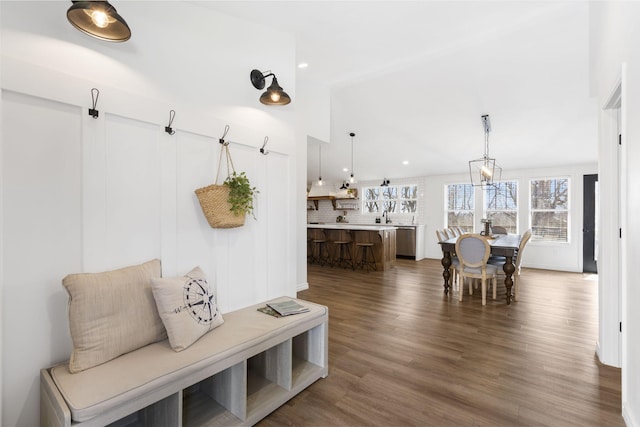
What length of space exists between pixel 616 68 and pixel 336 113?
4408mm

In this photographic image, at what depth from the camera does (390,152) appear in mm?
7254

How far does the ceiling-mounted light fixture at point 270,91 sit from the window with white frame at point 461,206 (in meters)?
6.60

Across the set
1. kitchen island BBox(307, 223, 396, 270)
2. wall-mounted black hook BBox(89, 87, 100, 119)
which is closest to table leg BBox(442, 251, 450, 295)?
kitchen island BBox(307, 223, 396, 270)

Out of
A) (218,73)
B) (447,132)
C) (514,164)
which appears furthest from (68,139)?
(514,164)

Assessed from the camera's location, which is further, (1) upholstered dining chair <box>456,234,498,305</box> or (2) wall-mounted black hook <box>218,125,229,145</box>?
(1) upholstered dining chair <box>456,234,498,305</box>

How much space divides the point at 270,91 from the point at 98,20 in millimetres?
1144

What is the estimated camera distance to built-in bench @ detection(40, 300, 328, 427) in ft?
4.11

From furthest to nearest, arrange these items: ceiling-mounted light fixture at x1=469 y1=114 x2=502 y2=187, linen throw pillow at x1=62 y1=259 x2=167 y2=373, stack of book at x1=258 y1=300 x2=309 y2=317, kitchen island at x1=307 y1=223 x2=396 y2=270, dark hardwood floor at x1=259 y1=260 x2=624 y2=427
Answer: kitchen island at x1=307 y1=223 x2=396 y2=270, ceiling-mounted light fixture at x1=469 y1=114 x2=502 y2=187, stack of book at x1=258 y1=300 x2=309 y2=317, dark hardwood floor at x1=259 y1=260 x2=624 y2=427, linen throw pillow at x1=62 y1=259 x2=167 y2=373

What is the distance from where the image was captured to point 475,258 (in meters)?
4.05

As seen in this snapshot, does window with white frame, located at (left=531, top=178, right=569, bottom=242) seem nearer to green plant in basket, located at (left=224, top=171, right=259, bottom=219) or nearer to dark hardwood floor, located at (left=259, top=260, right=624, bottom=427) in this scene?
dark hardwood floor, located at (left=259, top=260, right=624, bottom=427)

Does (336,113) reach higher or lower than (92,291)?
higher

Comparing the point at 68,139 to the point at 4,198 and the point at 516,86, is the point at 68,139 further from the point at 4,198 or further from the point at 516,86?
the point at 516,86

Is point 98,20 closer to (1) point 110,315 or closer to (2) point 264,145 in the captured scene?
(2) point 264,145

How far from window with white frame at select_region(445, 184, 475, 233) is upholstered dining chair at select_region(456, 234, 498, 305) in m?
3.77
